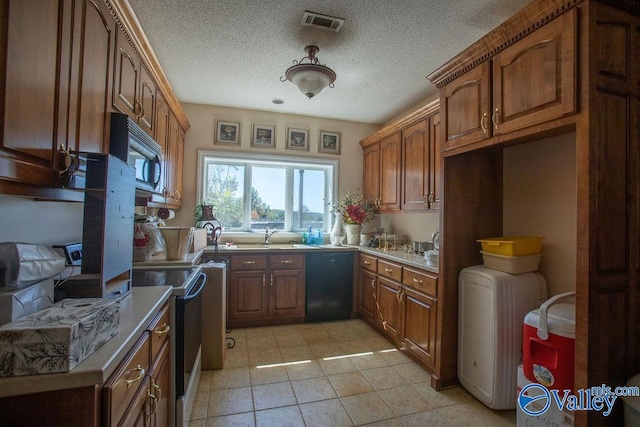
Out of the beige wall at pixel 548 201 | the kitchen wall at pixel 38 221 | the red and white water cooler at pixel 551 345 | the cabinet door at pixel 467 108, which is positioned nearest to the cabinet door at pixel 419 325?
the red and white water cooler at pixel 551 345

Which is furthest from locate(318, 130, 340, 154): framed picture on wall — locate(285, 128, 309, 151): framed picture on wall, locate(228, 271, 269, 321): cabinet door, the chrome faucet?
locate(228, 271, 269, 321): cabinet door

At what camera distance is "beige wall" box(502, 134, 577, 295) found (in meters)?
1.86

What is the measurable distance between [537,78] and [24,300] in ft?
7.50

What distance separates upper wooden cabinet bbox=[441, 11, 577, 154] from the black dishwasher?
1.86 metres

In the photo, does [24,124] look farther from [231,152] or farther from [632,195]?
[231,152]

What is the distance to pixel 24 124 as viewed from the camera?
89 cm

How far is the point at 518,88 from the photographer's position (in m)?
1.59

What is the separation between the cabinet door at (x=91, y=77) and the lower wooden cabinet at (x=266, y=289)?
202 cm

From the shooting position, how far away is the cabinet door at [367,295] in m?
3.20

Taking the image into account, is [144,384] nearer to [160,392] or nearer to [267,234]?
[160,392]


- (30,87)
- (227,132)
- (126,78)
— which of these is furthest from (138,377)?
(227,132)

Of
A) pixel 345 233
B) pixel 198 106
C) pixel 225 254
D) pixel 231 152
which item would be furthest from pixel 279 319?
pixel 198 106

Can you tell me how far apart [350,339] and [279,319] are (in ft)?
2.82

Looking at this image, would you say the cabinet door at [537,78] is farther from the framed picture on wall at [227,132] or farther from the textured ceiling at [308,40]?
the framed picture on wall at [227,132]
